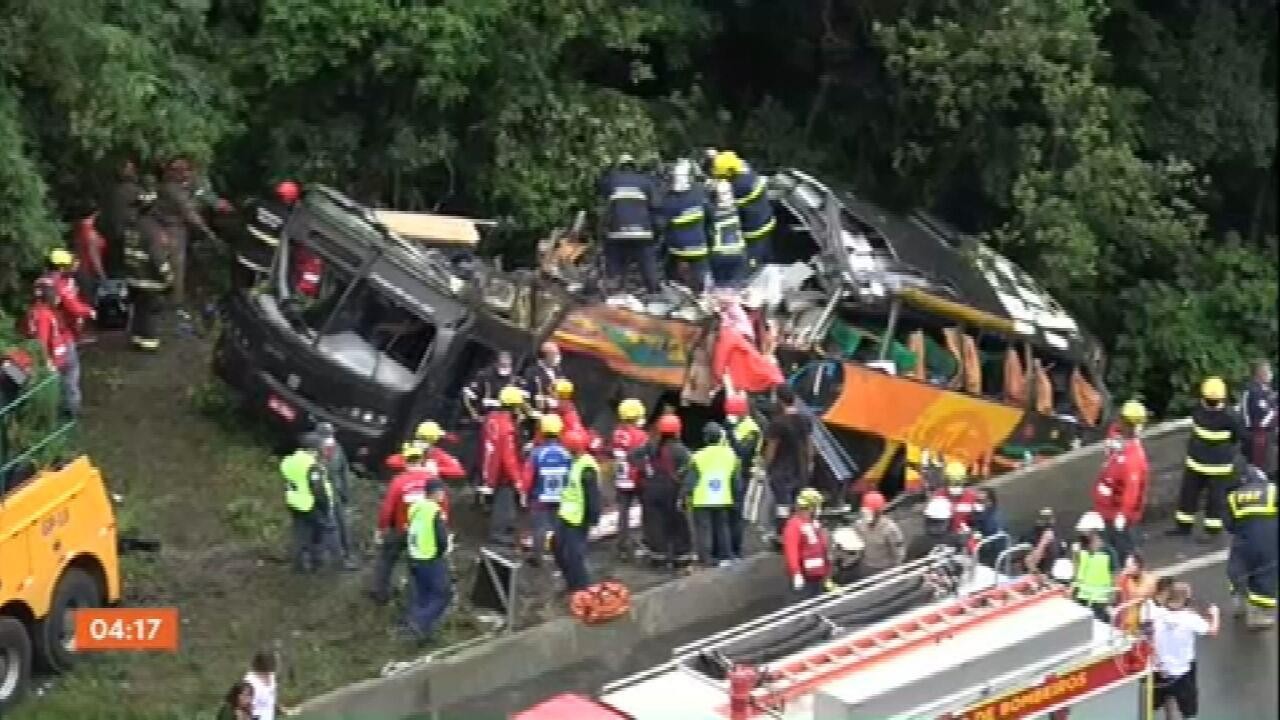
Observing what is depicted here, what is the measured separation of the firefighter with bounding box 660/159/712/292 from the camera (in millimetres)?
19500

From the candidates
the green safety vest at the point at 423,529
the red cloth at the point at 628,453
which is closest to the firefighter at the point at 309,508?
the green safety vest at the point at 423,529

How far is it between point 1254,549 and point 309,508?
6.52 m

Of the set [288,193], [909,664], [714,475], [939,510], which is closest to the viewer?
[909,664]

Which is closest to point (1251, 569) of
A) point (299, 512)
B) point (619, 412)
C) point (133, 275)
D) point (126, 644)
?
point (619, 412)

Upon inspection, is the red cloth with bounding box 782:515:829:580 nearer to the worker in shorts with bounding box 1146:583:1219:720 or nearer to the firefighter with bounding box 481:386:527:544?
the firefighter with bounding box 481:386:527:544

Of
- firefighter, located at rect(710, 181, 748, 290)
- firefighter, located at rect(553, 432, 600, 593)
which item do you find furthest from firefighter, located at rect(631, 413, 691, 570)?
firefighter, located at rect(710, 181, 748, 290)

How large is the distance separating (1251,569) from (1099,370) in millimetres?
3574

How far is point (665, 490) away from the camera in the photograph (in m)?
17.2

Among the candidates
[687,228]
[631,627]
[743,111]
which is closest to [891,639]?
[631,627]

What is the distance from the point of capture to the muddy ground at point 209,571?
52.0 ft

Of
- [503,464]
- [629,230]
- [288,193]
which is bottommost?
[503,464]

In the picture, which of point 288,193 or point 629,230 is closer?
point 629,230

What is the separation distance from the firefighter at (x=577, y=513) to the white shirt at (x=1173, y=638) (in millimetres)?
3694

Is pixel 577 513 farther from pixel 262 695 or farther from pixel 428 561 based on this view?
pixel 262 695
